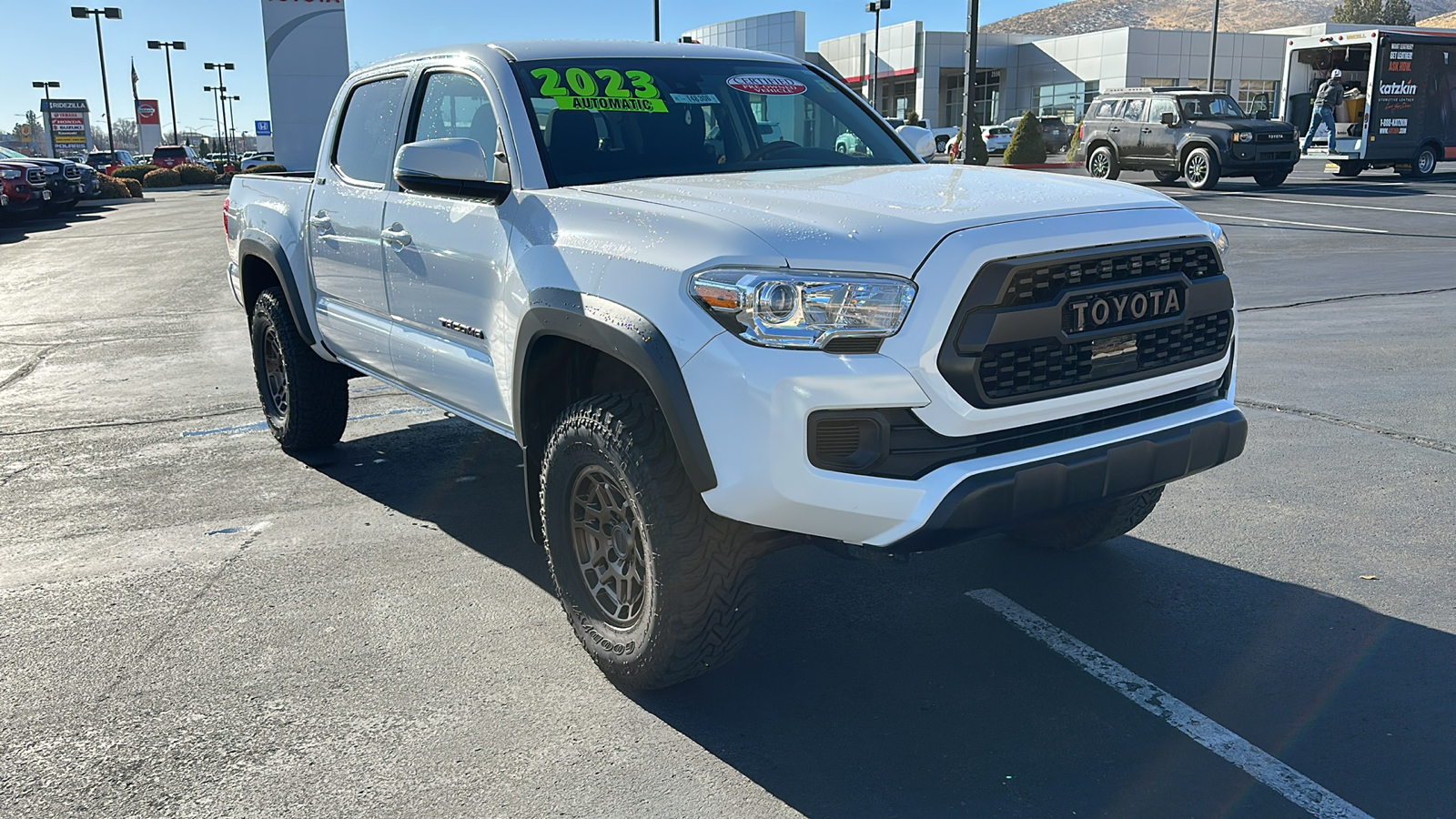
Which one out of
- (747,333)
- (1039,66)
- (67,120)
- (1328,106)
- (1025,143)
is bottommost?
(747,333)

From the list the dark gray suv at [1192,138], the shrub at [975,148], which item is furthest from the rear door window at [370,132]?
the shrub at [975,148]

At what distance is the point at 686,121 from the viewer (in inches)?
169

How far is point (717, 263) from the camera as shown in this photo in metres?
2.94

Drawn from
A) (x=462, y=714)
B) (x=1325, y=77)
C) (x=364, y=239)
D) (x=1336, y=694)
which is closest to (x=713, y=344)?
(x=462, y=714)

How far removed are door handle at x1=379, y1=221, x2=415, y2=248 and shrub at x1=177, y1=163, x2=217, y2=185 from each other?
51.4m

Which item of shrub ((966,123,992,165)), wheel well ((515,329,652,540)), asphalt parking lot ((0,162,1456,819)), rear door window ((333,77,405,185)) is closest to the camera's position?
asphalt parking lot ((0,162,1456,819))

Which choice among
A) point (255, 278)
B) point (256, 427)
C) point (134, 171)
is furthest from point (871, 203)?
point (134, 171)

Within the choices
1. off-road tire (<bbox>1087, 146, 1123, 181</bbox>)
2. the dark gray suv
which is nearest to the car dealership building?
off-road tire (<bbox>1087, 146, 1123, 181</bbox>)

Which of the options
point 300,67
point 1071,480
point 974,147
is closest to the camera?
point 1071,480

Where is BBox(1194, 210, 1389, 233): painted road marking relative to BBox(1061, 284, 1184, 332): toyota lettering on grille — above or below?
below

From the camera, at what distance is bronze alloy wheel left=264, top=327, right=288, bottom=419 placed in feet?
20.0

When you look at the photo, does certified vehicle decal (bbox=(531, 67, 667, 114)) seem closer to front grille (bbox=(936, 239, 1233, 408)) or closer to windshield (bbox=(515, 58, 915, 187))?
windshield (bbox=(515, 58, 915, 187))

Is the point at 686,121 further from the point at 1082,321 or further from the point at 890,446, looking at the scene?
the point at 890,446

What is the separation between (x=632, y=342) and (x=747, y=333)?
1.20ft
